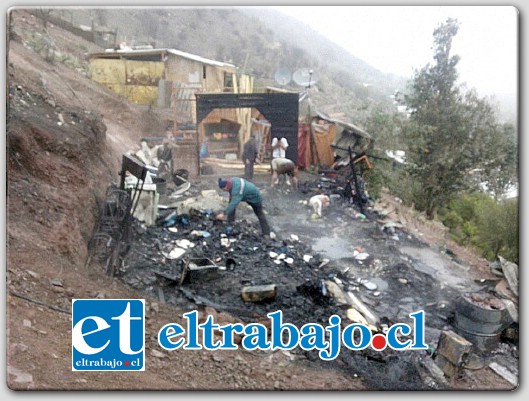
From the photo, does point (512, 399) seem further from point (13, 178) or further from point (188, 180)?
point (13, 178)

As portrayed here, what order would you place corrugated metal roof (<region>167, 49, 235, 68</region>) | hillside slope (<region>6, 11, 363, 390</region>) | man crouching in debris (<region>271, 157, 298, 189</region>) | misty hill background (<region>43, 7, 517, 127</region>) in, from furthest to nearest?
man crouching in debris (<region>271, 157, 298, 189</region>)
corrugated metal roof (<region>167, 49, 235, 68</region>)
misty hill background (<region>43, 7, 517, 127</region>)
hillside slope (<region>6, 11, 363, 390</region>)

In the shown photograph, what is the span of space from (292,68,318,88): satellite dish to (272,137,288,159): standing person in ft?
1.52

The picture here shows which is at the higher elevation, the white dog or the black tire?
the white dog

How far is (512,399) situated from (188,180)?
2.86 meters

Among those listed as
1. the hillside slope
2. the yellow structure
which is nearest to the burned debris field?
the hillside slope

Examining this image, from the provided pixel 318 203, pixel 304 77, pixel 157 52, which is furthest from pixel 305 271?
pixel 157 52

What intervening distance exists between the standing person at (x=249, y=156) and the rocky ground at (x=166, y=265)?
10cm

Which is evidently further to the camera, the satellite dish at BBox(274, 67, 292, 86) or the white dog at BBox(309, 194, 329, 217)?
the white dog at BBox(309, 194, 329, 217)

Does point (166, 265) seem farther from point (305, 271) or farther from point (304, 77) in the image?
point (304, 77)

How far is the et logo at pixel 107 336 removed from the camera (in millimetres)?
3842

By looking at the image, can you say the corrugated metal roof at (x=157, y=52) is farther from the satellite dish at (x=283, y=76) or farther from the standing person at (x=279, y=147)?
the standing person at (x=279, y=147)

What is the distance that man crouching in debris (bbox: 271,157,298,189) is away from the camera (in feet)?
14.2

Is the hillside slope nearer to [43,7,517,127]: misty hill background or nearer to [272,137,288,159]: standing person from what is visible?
[43,7,517,127]: misty hill background

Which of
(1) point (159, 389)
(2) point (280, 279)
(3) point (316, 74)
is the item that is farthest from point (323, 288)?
(3) point (316, 74)
